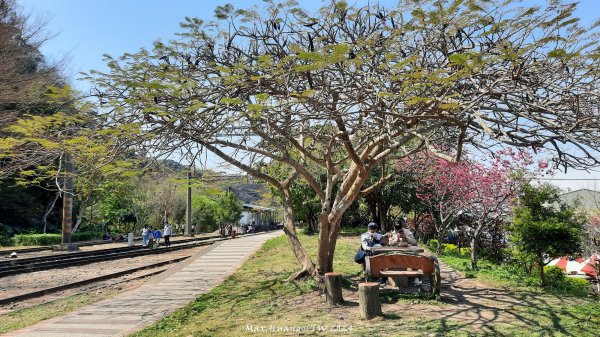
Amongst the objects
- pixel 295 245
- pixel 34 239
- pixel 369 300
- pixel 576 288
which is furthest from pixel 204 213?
pixel 369 300

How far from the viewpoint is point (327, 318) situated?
20.3ft

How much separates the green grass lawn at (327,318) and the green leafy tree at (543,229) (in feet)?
4.86

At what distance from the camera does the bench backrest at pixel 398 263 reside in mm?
6988

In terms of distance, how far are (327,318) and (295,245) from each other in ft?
10.9

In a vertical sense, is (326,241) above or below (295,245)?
above

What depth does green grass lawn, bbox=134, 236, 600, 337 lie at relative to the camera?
17.6 ft

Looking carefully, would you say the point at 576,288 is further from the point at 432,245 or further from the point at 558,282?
the point at 432,245

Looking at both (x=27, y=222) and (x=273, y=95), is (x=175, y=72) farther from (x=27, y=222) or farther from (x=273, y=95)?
(x=27, y=222)

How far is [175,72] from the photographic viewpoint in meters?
6.91

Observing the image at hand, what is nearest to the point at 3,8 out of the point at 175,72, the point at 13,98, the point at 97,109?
the point at 13,98

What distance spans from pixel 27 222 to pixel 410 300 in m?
Result: 37.1

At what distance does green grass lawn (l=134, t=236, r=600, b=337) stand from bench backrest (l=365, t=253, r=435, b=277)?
1.64 feet

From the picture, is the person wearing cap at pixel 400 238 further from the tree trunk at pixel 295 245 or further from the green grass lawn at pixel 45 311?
the green grass lawn at pixel 45 311

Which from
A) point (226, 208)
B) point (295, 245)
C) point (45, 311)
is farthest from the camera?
point (226, 208)
